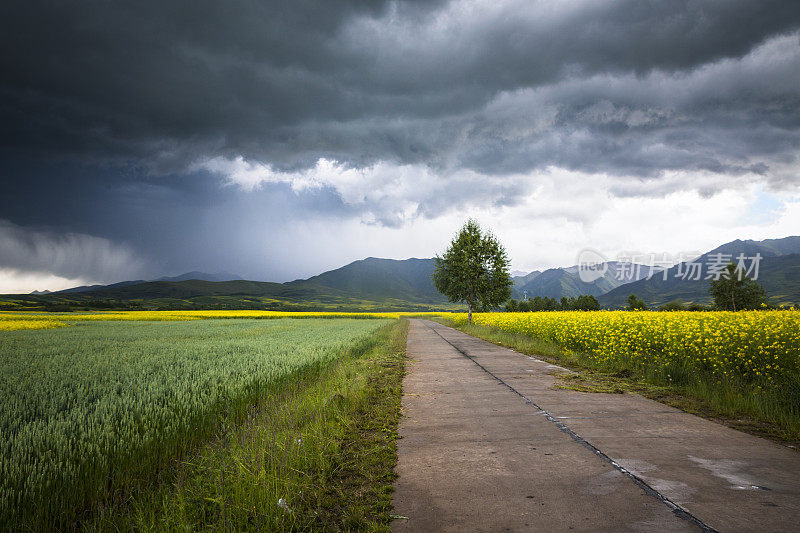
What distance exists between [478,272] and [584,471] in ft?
111

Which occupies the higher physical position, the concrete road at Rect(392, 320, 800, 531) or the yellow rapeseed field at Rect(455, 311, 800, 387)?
the yellow rapeseed field at Rect(455, 311, 800, 387)

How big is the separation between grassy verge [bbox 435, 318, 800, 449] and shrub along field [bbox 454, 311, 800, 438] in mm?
21

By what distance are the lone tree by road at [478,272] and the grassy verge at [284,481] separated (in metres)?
31.5

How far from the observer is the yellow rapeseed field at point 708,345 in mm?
7211

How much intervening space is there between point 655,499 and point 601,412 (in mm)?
3132

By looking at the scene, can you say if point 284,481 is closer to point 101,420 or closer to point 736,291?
point 101,420

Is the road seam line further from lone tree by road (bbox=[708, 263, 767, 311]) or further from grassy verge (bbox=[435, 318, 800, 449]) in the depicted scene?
lone tree by road (bbox=[708, 263, 767, 311])

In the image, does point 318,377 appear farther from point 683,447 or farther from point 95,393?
point 683,447

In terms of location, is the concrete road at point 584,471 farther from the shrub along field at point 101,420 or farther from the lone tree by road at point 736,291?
the lone tree by road at point 736,291

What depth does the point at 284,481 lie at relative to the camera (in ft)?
11.6

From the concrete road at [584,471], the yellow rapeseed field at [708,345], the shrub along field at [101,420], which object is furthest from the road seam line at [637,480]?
the shrub along field at [101,420]

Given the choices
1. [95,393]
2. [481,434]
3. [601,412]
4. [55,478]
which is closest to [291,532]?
[55,478]

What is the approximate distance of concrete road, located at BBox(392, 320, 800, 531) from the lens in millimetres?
2891

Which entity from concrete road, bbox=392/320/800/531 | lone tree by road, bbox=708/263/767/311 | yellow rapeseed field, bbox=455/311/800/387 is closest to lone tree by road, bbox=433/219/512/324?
yellow rapeseed field, bbox=455/311/800/387
